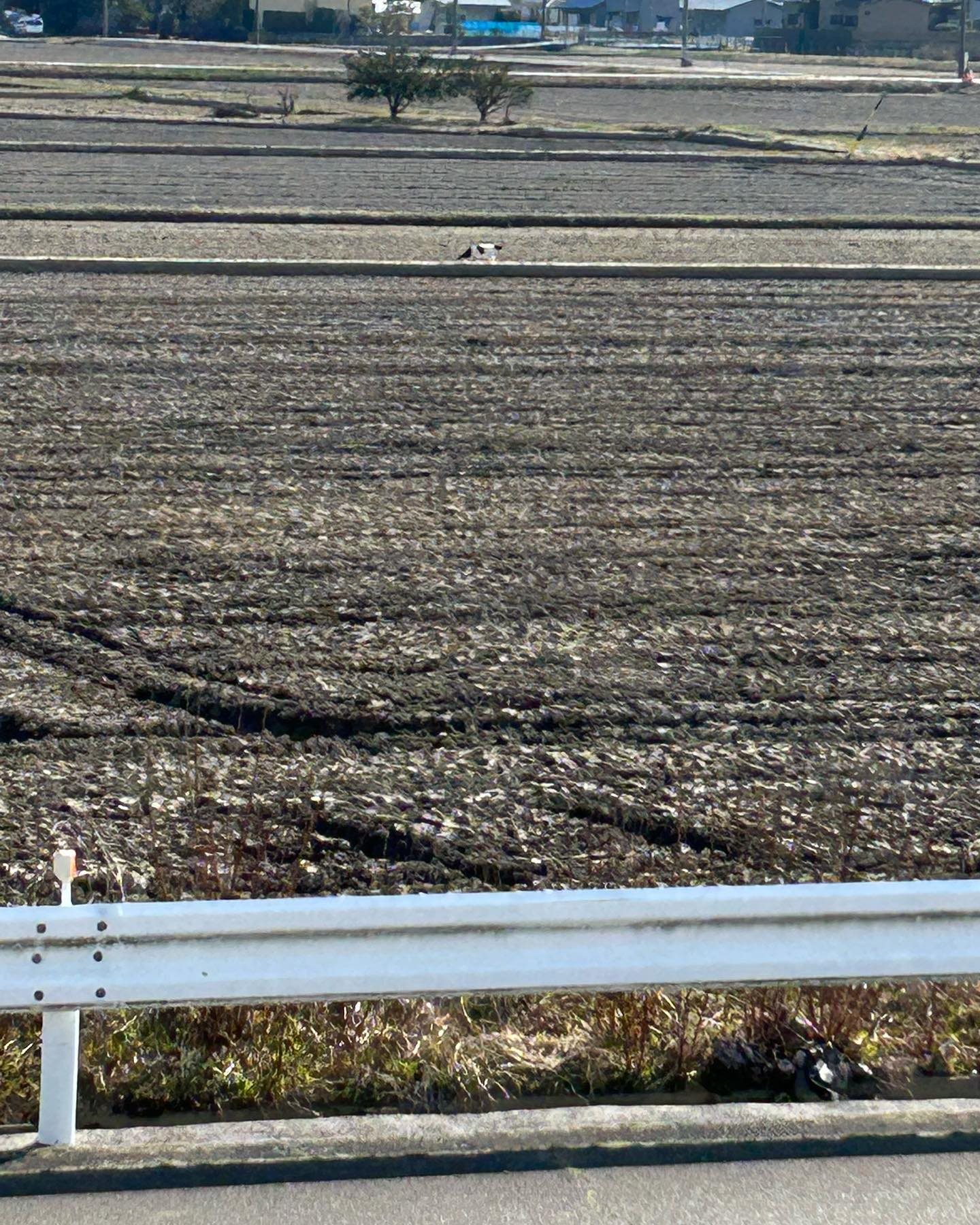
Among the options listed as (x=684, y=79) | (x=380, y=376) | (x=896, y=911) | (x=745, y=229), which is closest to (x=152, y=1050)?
(x=896, y=911)

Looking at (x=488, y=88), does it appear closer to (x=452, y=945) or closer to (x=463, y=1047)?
(x=463, y=1047)

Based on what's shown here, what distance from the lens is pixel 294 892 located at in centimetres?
521

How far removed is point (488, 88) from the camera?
47000 millimetres

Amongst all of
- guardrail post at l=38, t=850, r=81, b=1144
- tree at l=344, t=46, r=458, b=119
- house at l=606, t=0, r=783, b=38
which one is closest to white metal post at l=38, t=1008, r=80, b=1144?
guardrail post at l=38, t=850, r=81, b=1144

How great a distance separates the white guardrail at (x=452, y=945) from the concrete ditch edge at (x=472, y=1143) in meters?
0.17

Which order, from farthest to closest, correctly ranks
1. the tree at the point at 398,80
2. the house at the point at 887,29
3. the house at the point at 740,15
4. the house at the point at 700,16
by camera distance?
the house at the point at 700,16 → the house at the point at 740,15 → the house at the point at 887,29 → the tree at the point at 398,80

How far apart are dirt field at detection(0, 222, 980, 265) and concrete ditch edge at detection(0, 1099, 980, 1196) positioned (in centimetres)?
1656

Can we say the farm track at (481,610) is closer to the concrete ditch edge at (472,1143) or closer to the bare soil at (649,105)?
the concrete ditch edge at (472,1143)

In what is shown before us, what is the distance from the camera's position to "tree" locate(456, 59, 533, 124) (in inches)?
1852

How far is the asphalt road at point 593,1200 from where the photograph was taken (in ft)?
11.3

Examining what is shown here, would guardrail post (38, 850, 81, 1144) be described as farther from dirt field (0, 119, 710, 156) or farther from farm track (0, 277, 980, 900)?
dirt field (0, 119, 710, 156)

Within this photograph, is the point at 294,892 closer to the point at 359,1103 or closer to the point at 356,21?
the point at 359,1103

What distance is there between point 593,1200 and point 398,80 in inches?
1874

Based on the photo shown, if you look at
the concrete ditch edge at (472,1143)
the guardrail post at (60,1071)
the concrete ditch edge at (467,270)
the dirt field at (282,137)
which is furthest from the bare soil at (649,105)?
the concrete ditch edge at (472,1143)
